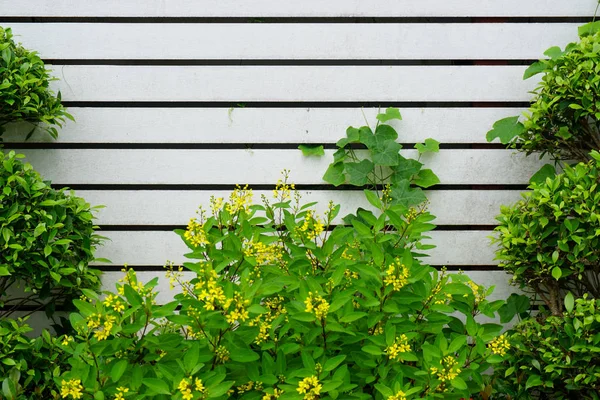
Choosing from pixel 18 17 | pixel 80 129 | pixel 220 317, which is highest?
pixel 18 17

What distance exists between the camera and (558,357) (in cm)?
258

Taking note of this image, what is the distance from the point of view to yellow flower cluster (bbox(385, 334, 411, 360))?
7.04 feet

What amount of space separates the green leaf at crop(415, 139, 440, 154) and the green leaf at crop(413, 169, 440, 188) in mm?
112

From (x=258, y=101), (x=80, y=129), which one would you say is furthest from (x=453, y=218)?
(x=80, y=129)

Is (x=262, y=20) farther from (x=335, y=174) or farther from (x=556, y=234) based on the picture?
(x=556, y=234)

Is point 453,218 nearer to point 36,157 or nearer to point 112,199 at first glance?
point 112,199

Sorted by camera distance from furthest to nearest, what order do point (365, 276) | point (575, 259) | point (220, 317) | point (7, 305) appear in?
point (7, 305) → point (575, 259) → point (365, 276) → point (220, 317)

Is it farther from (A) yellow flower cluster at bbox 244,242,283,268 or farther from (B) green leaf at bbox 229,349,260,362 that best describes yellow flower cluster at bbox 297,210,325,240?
(B) green leaf at bbox 229,349,260,362

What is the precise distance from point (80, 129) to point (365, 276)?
1829 millimetres

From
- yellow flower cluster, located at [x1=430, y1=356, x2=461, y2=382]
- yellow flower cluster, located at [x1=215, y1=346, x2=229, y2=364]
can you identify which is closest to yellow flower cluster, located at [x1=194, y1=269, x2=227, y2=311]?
yellow flower cluster, located at [x1=215, y1=346, x2=229, y2=364]

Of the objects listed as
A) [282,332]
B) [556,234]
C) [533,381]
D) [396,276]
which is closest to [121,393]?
[282,332]

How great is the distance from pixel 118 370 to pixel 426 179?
1875mm

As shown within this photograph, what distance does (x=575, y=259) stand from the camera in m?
2.65

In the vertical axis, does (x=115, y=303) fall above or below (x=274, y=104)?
below
